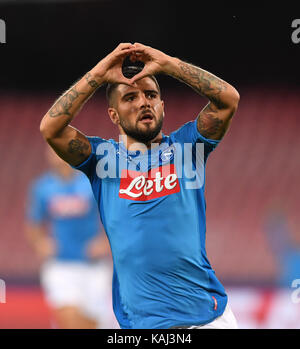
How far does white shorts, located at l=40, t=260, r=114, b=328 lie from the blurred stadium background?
2179 millimetres

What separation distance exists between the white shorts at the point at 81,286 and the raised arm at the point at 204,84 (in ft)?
12.4

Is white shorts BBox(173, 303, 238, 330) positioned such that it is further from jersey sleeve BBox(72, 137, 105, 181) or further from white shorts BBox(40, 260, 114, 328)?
white shorts BBox(40, 260, 114, 328)

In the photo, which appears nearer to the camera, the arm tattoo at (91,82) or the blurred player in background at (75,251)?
the arm tattoo at (91,82)

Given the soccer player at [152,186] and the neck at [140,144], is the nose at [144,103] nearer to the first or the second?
the soccer player at [152,186]

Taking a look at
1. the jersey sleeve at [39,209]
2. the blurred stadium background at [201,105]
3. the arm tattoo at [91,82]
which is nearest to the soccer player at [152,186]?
the arm tattoo at [91,82]

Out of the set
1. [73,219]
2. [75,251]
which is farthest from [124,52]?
[75,251]

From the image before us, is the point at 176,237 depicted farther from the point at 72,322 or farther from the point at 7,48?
the point at 7,48

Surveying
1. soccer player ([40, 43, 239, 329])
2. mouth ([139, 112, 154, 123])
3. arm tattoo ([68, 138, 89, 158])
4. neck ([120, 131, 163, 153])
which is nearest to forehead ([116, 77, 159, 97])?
soccer player ([40, 43, 239, 329])

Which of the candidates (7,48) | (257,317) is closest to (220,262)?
(257,317)

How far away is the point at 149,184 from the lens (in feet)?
11.6

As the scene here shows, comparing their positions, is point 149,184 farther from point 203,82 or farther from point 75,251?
point 75,251

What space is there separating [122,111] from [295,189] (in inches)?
316

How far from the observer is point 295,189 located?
36.5 feet

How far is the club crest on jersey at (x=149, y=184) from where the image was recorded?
3.49 meters
